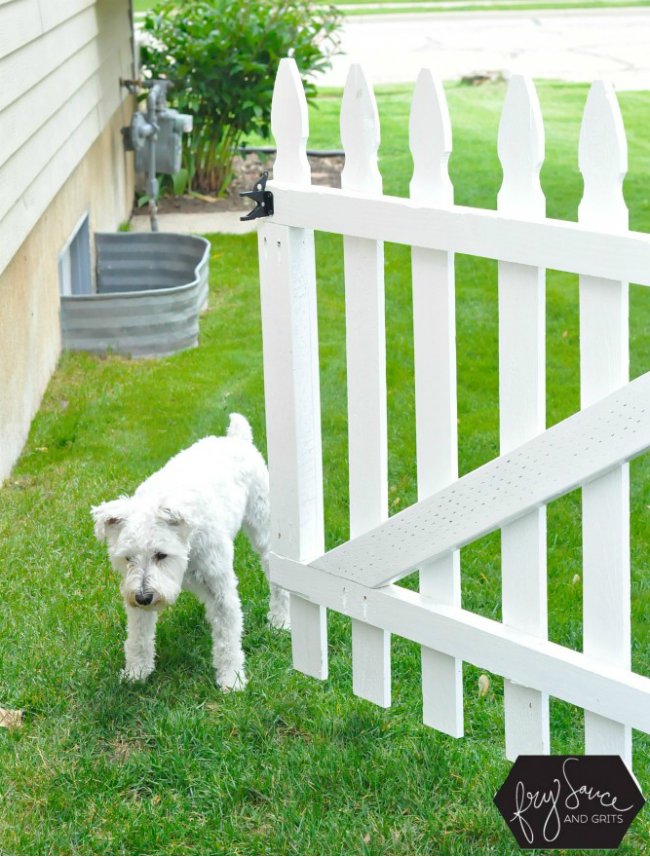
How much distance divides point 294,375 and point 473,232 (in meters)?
0.71

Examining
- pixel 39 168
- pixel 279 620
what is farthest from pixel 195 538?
pixel 39 168

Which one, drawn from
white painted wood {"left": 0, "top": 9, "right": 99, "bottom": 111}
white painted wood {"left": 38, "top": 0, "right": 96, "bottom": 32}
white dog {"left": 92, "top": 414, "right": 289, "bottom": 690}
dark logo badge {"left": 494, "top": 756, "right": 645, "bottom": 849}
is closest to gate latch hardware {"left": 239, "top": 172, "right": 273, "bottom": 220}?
white dog {"left": 92, "top": 414, "right": 289, "bottom": 690}

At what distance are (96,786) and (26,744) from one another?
0.27 m

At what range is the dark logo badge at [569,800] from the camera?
2.49 m

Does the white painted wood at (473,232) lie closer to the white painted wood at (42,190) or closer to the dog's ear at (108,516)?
the dog's ear at (108,516)

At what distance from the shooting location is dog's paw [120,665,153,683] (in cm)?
347

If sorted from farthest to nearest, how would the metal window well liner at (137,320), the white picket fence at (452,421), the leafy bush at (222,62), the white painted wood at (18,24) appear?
the leafy bush at (222,62) → the metal window well liner at (137,320) → the white painted wood at (18,24) → the white picket fence at (452,421)

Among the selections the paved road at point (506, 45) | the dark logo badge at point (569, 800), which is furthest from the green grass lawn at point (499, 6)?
the dark logo badge at point (569, 800)

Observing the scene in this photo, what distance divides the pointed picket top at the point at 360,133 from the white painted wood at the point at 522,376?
34cm

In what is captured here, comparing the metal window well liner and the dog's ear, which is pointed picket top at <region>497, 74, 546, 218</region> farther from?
the metal window well liner

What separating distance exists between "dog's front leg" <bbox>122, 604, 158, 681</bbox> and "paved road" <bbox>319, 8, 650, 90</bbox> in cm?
1506

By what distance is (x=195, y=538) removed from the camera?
11.3ft

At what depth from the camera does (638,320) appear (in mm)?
7066

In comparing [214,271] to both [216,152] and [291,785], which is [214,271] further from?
[291,785]
